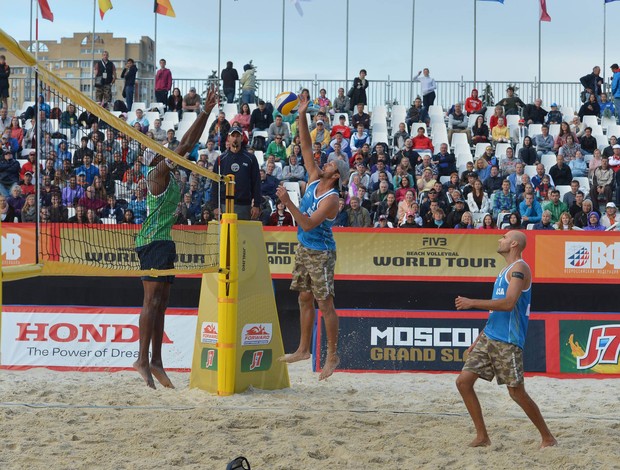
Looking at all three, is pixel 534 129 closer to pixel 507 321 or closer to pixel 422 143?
pixel 422 143

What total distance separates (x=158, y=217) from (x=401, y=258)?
178 inches

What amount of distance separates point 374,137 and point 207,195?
5.68 m

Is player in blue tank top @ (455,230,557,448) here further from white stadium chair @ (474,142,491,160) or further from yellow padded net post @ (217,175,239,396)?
white stadium chair @ (474,142,491,160)

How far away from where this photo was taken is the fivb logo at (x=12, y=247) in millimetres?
10906

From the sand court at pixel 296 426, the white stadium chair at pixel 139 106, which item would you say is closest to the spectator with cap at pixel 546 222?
the sand court at pixel 296 426

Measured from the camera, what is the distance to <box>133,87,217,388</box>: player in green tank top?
25.1ft

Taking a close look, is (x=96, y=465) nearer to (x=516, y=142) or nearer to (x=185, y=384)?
(x=185, y=384)

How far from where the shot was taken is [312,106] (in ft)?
60.9

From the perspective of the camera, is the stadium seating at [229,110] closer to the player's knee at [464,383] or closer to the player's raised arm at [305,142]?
the player's raised arm at [305,142]

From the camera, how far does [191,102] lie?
18.5 metres

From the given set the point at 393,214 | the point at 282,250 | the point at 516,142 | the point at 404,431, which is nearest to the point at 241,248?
the point at 404,431

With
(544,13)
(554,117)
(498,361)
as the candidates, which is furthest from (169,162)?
(544,13)

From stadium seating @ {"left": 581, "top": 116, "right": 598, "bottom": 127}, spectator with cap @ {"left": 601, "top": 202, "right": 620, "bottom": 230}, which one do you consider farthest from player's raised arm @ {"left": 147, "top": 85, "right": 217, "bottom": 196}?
stadium seating @ {"left": 581, "top": 116, "right": 598, "bottom": 127}

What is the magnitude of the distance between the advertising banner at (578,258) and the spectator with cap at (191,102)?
366 inches
